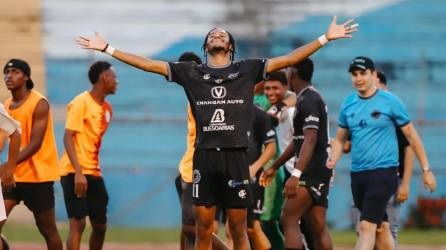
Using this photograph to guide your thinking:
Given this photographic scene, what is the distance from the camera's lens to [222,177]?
1107cm

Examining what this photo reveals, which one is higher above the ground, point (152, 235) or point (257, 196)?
point (257, 196)

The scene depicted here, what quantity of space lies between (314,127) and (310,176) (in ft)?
1.98

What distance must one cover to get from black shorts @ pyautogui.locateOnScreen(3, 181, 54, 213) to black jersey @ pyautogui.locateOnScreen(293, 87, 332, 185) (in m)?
2.85

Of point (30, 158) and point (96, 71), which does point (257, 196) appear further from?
point (30, 158)

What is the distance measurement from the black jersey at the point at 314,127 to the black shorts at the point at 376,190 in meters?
0.64

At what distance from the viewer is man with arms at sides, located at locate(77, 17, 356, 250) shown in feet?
36.2

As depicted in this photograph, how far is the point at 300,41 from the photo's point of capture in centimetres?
3306

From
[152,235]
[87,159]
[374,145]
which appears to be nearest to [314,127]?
[374,145]

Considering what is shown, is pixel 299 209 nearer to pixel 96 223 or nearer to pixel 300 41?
pixel 96 223

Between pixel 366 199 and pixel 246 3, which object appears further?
pixel 246 3

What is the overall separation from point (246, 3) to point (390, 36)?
400 cm

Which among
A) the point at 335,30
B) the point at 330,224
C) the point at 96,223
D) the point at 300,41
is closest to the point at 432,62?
the point at 300,41

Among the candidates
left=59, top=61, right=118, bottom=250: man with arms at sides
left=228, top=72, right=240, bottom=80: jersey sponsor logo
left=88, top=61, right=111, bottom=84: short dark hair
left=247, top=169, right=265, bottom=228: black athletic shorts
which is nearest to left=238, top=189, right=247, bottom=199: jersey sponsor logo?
left=228, top=72, right=240, bottom=80: jersey sponsor logo

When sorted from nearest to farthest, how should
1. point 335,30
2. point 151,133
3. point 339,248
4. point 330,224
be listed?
1. point 335,30
2. point 339,248
3. point 330,224
4. point 151,133
